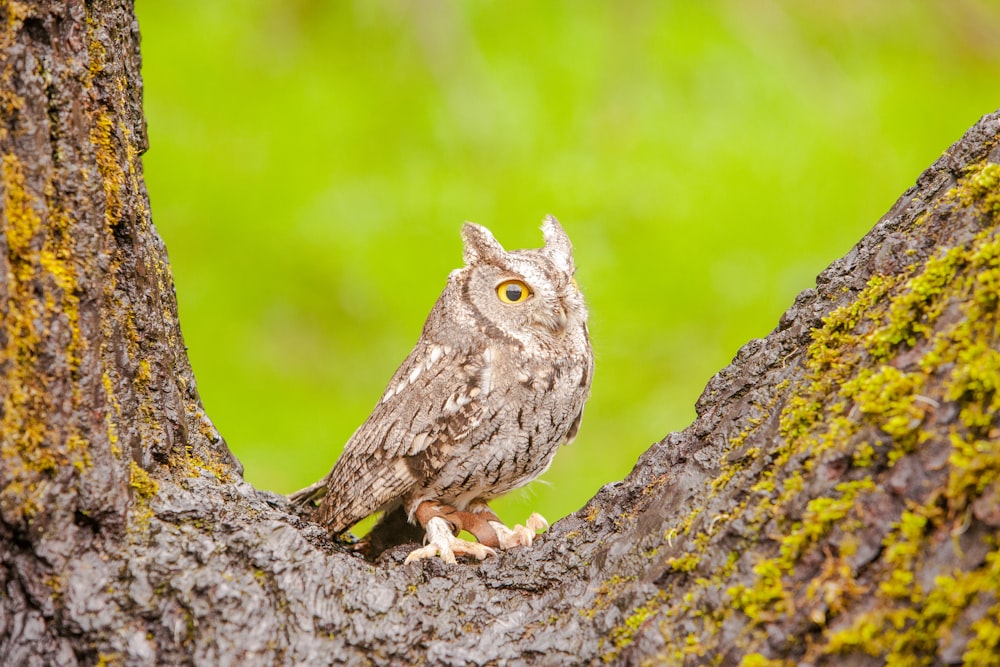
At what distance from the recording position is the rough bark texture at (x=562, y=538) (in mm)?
1275

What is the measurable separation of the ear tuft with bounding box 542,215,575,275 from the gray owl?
0.01 metres

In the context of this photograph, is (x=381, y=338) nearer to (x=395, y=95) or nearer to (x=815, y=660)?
(x=395, y=95)

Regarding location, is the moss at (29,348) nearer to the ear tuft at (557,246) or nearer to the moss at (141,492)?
the moss at (141,492)

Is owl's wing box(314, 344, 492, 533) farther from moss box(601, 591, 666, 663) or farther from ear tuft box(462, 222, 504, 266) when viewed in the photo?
moss box(601, 591, 666, 663)

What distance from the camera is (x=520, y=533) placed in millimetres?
2424

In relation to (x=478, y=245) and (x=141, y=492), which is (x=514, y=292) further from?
(x=141, y=492)

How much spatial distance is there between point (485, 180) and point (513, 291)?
2.55 m

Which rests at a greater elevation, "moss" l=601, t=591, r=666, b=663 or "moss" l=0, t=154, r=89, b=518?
"moss" l=0, t=154, r=89, b=518

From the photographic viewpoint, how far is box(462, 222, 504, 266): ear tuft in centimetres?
267

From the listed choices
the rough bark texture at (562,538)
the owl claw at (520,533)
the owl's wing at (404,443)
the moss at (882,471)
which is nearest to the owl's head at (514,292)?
the owl's wing at (404,443)

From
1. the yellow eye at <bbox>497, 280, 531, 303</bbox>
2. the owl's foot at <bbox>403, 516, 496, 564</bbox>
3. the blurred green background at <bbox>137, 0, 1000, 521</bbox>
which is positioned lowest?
the owl's foot at <bbox>403, 516, 496, 564</bbox>

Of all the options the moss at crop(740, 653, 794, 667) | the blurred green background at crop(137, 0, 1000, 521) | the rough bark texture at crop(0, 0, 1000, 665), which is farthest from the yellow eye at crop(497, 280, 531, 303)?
the blurred green background at crop(137, 0, 1000, 521)

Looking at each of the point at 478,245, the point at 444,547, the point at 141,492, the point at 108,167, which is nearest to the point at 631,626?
the point at 444,547

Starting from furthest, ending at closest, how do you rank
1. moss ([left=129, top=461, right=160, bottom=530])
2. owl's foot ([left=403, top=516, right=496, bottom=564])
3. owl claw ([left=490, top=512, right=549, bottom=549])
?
owl claw ([left=490, top=512, right=549, bottom=549]) < owl's foot ([left=403, top=516, right=496, bottom=564]) < moss ([left=129, top=461, right=160, bottom=530])
